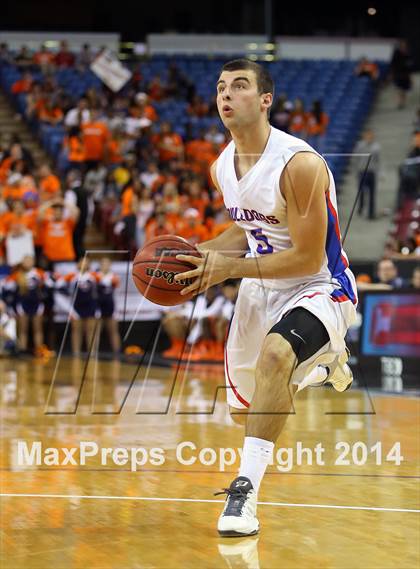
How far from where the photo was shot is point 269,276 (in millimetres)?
4629

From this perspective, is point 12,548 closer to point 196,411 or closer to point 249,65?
point 249,65

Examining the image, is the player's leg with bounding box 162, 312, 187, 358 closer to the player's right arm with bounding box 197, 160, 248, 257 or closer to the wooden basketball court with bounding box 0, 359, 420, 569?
the wooden basketball court with bounding box 0, 359, 420, 569

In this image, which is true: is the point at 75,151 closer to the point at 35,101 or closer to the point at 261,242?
the point at 35,101

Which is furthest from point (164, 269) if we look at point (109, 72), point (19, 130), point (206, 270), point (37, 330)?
point (19, 130)

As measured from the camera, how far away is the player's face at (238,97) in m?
4.72

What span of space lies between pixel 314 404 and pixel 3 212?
22.2ft

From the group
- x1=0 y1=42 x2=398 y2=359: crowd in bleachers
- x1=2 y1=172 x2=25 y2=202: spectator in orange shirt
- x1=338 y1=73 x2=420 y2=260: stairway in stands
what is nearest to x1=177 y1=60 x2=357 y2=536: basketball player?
x1=338 y1=73 x2=420 y2=260: stairway in stands

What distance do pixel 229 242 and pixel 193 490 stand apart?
1.39 meters

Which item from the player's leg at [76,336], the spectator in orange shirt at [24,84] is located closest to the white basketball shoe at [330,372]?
the player's leg at [76,336]

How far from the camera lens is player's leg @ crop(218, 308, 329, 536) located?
4.46 meters

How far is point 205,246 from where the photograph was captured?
17.1 feet

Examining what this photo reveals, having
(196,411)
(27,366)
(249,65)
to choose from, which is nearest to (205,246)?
(249,65)

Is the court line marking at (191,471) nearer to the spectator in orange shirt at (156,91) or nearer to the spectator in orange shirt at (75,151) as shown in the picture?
the spectator in orange shirt at (75,151)

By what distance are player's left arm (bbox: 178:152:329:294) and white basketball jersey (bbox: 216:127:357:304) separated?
10 centimetres
